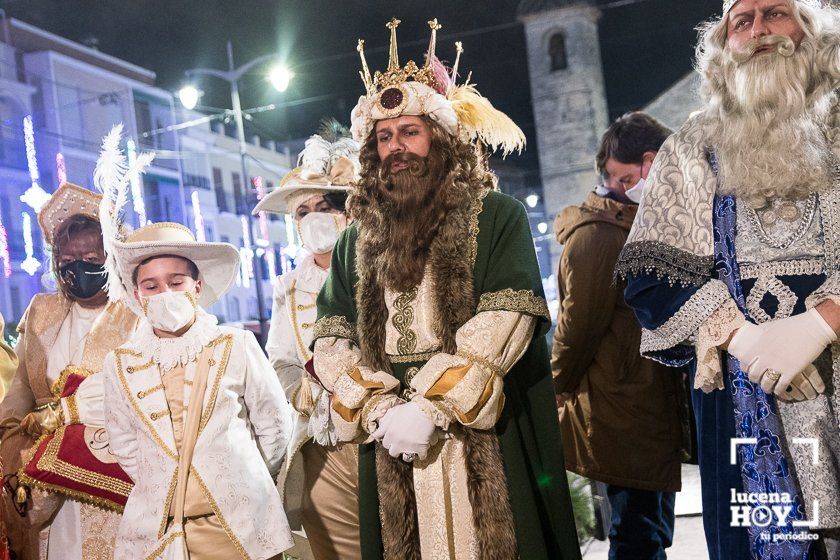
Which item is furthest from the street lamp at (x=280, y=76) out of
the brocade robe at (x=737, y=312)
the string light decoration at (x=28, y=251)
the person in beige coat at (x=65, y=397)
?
the brocade robe at (x=737, y=312)

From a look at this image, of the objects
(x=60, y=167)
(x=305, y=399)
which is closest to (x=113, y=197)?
(x=305, y=399)

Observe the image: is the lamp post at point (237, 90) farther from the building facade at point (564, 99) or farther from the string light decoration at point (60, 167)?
the building facade at point (564, 99)

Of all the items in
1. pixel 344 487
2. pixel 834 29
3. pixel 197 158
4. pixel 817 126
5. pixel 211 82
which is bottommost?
pixel 344 487

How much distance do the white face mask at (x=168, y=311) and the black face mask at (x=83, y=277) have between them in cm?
78

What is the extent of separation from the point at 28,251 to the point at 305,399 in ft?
11.8

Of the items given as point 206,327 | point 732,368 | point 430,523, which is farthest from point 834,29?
point 206,327

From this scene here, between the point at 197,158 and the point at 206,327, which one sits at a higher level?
the point at 197,158

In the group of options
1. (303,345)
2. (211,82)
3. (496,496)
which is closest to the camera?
(496,496)

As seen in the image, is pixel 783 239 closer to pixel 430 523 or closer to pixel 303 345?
pixel 430 523

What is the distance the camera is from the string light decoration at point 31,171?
6.41 meters

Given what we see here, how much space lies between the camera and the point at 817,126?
2.63 metres

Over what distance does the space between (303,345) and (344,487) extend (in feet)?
2.35

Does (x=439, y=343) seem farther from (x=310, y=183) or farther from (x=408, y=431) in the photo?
(x=310, y=183)

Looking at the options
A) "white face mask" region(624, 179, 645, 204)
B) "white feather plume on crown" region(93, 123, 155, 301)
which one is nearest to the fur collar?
"white face mask" region(624, 179, 645, 204)
